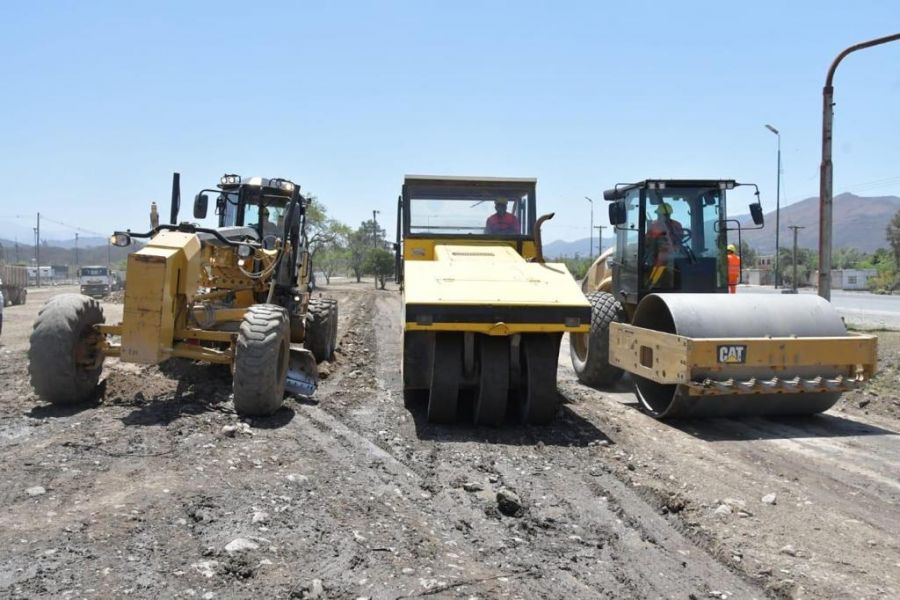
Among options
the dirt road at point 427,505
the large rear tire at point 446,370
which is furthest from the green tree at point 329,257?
the dirt road at point 427,505

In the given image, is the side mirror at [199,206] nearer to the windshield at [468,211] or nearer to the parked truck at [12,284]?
the windshield at [468,211]

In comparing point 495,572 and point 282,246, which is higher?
point 282,246

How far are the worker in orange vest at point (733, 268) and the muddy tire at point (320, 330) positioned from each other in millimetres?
5676

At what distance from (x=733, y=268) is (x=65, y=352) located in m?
8.38

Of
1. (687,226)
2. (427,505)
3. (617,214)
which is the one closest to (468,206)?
(617,214)

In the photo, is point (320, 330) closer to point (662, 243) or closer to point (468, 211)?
point (468, 211)

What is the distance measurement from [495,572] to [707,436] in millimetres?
3951

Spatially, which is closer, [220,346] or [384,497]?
[384,497]

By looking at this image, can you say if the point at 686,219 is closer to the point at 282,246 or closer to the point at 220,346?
the point at 282,246

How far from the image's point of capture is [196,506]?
4.50 meters

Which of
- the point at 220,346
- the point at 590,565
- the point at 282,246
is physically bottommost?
the point at 590,565

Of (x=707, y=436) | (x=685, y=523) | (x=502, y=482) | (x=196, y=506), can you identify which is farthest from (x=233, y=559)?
(x=707, y=436)

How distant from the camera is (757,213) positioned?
9.36 m

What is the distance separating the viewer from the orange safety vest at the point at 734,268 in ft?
33.8
